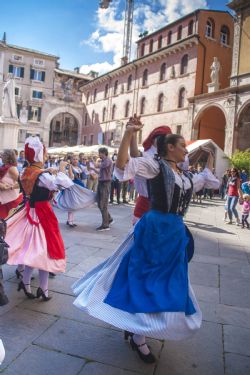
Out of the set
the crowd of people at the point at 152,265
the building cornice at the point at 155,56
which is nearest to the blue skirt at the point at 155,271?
the crowd of people at the point at 152,265

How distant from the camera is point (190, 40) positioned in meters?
30.5

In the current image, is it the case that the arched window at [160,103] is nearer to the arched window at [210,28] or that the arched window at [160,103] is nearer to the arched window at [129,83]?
the arched window at [129,83]

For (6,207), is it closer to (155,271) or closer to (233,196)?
(155,271)

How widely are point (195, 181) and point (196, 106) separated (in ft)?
88.6

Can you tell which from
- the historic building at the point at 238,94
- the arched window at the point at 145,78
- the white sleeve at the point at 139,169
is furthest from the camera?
the arched window at the point at 145,78

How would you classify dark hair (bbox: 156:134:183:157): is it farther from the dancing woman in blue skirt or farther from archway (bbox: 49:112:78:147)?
archway (bbox: 49:112:78:147)

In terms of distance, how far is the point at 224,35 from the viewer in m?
33.1

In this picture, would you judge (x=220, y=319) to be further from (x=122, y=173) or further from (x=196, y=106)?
(x=196, y=106)

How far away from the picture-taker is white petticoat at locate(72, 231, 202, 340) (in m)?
2.62

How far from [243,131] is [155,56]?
45.4ft

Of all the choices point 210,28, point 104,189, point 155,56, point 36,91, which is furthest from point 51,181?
point 36,91

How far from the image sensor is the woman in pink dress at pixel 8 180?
533 cm

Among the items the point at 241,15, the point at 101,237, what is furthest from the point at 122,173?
the point at 241,15

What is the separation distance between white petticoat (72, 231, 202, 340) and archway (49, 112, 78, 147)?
5800 cm
